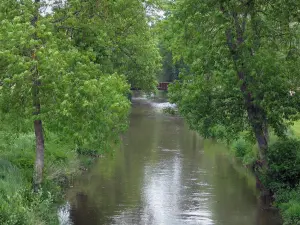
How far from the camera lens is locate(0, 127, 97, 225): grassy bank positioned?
48.1 feet

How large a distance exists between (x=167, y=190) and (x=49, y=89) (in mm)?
9779

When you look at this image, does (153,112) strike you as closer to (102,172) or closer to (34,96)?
(102,172)

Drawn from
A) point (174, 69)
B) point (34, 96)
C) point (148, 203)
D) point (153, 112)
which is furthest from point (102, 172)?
point (174, 69)

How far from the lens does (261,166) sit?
22.1 metres

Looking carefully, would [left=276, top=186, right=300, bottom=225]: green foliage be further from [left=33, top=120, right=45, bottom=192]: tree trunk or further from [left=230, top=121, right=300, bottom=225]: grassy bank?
[left=33, top=120, right=45, bottom=192]: tree trunk

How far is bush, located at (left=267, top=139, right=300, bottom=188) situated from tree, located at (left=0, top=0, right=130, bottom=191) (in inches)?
271

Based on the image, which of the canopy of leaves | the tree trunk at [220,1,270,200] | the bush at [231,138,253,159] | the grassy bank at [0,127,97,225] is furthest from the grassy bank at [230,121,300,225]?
the grassy bank at [0,127,97,225]

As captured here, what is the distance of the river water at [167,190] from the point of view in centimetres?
1983

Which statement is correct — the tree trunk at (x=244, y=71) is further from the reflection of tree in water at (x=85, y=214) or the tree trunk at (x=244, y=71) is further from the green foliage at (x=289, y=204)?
the reflection of tree in water at (x=85, y=214)

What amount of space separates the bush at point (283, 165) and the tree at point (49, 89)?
22.6 feet

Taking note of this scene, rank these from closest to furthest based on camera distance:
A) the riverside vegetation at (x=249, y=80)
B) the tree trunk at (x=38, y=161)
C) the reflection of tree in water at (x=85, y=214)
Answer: the tree trunk at (x=38, y=161)
the reflection of tree in water at (x=85, y=214)
the riverside vegetation at (x=249, y=80)

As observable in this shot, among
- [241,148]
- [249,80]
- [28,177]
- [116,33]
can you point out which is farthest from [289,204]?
[241,148]

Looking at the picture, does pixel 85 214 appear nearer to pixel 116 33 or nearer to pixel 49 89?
pixel 49 89

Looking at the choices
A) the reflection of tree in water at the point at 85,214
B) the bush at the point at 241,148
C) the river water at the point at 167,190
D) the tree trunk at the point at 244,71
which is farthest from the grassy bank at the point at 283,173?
the bush at the point at 241,148
